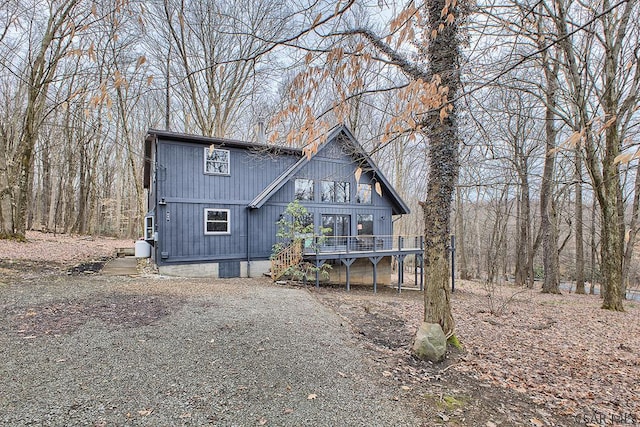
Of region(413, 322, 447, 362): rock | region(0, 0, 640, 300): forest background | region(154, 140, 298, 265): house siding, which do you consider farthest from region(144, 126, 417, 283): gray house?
region(413, 322, 447, 362): rock

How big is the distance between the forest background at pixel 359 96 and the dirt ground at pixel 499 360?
2.12 meters

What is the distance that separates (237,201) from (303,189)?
9.63 feet

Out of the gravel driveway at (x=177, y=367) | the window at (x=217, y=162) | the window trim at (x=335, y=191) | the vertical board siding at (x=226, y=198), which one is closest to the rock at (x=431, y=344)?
the gravel driveway at (x=177, y=367)

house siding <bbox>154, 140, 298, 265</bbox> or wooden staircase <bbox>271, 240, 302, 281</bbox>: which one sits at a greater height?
house siding <bbox>154, 140, 298, 265</bbox>

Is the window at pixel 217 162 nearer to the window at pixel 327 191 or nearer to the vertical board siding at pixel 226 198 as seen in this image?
the vertical board siding at pixel 226 198

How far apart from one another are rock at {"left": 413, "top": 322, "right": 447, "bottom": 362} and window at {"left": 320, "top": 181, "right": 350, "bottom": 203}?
9.99m

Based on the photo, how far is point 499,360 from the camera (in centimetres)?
459

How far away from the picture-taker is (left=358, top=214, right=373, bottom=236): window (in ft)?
49.1

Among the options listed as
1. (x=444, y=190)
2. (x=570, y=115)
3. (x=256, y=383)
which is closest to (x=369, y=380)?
(x=256, y=383)

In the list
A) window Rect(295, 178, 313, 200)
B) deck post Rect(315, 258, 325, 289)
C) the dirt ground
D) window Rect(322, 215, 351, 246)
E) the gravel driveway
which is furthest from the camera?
window Rect(322, 215, 351, 246)

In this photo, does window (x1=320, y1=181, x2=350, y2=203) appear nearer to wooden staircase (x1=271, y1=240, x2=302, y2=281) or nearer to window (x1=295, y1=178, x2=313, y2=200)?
window (x1=295, y1=178, x2=313, y2=200)

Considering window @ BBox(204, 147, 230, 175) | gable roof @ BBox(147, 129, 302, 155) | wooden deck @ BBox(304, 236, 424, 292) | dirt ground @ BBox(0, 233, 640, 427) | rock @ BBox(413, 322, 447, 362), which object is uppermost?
gable roof @ BBox(147, 129, 302, 155)

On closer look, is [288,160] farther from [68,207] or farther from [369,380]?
[68,207]

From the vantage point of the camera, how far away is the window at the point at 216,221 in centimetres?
1180
